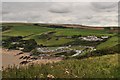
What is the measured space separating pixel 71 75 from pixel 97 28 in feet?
269

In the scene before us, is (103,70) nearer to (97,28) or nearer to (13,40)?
(13,40)

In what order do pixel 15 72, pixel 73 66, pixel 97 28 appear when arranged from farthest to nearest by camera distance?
pixel 97 28, pixel 73 66, pixel 15 72

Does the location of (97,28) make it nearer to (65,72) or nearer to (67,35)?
(67,35)

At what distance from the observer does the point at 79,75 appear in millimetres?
12281

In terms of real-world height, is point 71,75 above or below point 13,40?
above

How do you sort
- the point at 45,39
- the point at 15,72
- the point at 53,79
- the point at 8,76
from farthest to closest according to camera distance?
the point at 45,39 < the point at 15,72 < the point at 8,76 < the point at 53,79

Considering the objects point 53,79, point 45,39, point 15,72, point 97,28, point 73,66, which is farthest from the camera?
point 97,28


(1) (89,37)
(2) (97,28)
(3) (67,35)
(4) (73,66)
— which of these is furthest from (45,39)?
(4) (73,66)

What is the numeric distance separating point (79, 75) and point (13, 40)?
66.2 meters

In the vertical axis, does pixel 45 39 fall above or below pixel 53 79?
below

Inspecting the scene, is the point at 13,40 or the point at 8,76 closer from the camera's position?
the point at 8,76

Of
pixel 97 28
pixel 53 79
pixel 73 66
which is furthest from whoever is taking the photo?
pixel 97 28

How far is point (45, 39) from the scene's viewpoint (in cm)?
7712

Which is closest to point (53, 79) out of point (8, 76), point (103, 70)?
point (8, 76)
